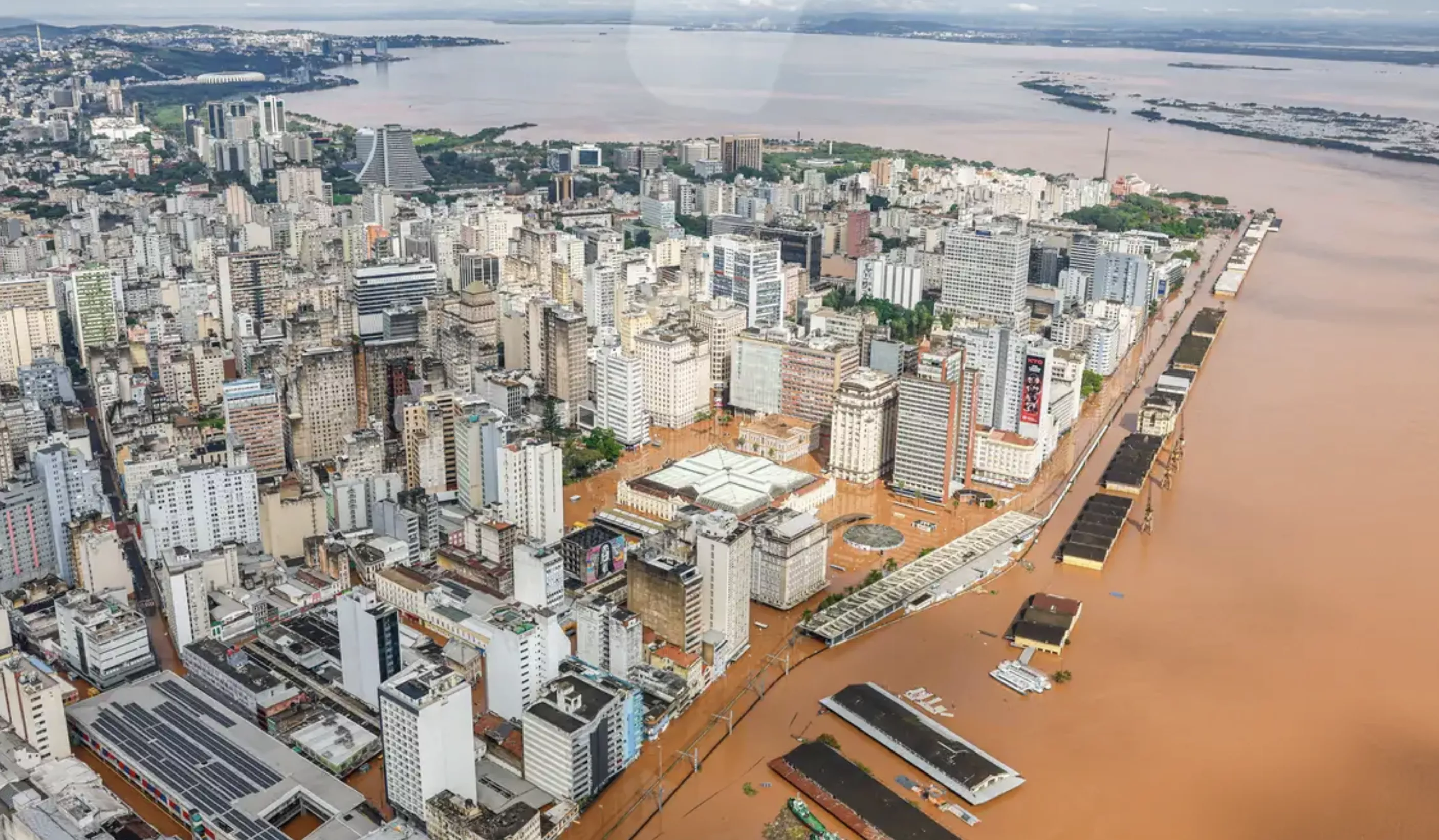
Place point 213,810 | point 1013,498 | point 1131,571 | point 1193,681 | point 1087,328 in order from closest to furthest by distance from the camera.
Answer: point 213,810 → point 1193,681 → point 1131,571 → point 1013,498 → point 1087,328

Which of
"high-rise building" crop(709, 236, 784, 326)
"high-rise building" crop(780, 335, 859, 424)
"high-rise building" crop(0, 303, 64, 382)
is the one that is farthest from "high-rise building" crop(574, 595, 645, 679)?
"high-rise building" crop(0, 303, 64, 382)

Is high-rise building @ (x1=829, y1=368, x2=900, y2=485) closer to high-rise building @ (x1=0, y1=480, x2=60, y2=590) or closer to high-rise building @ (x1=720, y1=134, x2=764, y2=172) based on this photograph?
high-rise building @ (x1=0, y1=480, x2=60, y2=590)

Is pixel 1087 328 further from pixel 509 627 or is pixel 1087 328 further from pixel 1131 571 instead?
pixel 509 627

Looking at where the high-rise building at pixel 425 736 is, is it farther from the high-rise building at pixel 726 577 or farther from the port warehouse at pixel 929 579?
the port warehouse at pixel 929 579

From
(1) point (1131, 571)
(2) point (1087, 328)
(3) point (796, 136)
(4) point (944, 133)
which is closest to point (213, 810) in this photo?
(1) point (1131, 571)

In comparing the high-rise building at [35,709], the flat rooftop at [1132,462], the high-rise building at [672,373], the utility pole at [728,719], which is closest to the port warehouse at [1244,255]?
the flat rooftop at [1132,462]

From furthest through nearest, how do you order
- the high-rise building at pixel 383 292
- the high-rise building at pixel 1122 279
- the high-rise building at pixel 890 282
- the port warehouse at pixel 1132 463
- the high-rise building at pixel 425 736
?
the high-rise building at pixel 890 282
the high-rise building at pixel 1122 279
the high-rise building at pixel 383 292
the port warehouse at pixel 1132 463
the high-rise building at pixel 425 736
